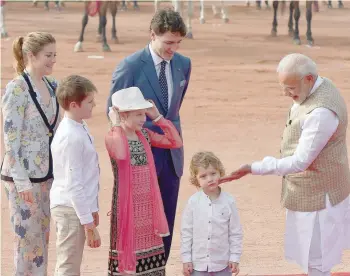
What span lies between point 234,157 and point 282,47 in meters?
10.6

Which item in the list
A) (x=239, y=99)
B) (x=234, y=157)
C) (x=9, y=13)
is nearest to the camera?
(x=234, y=157)

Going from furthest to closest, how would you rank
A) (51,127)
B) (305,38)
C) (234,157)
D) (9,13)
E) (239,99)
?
1. (9,13)
2. (305,38)
3. (239,99)
4. (234,157)
5. (51,127)

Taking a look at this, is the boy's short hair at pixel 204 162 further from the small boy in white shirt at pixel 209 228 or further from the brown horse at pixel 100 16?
the brown horse at pixel 100 16

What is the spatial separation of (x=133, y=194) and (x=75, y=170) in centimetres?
40

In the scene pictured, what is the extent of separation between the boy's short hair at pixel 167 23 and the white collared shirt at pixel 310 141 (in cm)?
88

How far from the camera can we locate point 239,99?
586 inches

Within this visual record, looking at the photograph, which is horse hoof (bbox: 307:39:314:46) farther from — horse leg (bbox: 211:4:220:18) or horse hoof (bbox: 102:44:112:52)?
horse leg (bbox: 211:4:220:18)

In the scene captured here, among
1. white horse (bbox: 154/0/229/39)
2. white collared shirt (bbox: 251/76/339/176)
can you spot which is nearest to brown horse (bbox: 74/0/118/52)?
white horse (bbox: 154/0/229/39)

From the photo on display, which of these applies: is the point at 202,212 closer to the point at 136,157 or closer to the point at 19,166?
the point at 136,157

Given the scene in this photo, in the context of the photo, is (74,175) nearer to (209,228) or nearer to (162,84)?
(209,228)

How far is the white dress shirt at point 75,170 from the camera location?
5242mm

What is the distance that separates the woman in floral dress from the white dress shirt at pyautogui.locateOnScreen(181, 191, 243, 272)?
33.8 inches

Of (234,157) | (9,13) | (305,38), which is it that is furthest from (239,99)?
(9,13)

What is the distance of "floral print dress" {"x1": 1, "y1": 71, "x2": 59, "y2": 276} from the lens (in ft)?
18.1
